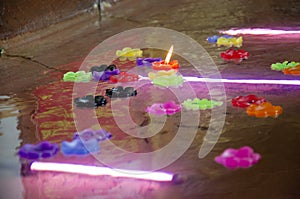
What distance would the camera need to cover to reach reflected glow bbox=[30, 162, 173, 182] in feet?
6.20

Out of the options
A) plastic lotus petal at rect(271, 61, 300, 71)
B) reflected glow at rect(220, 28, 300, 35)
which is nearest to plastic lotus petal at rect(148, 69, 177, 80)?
plastic lotus petal at rect(271, 61, 300, 71)

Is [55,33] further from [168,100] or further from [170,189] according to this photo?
[170,189]

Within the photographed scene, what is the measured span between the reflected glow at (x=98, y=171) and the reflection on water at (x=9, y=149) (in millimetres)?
85

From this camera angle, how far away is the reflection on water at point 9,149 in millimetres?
1868

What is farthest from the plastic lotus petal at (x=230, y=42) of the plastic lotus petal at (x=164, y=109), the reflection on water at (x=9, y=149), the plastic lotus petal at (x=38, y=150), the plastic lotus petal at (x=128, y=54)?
the plastic lotus petal at (x=38, y=150)

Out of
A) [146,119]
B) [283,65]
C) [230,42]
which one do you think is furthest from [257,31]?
[146,119]

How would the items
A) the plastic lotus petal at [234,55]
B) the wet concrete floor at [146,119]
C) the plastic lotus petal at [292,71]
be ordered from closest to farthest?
the wet concrete floor at [146,119], the plastic lotus petal at [292,71], the plastic lotus petal at [234,55]

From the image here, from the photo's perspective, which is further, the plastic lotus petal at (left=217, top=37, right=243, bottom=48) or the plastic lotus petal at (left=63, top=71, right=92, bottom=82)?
the plastic lotus petal at (left=217, top=37, right=243, bottom=48)

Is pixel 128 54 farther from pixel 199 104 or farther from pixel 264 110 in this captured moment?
pixel 264 110

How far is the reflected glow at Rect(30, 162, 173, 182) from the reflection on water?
8 centimetres

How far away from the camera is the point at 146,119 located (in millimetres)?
2369

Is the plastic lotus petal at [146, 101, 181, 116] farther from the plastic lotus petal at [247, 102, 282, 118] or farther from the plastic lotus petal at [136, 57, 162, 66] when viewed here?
the plastic lotus petal at [136, 57, 162, 66]

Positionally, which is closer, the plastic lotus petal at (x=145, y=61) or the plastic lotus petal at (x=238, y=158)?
the plastic lotus petal at (x=238, y=158)

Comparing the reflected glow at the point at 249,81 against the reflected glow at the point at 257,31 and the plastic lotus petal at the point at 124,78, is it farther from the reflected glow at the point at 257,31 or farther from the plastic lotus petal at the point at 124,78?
the reflected glow at the point at 257,31
